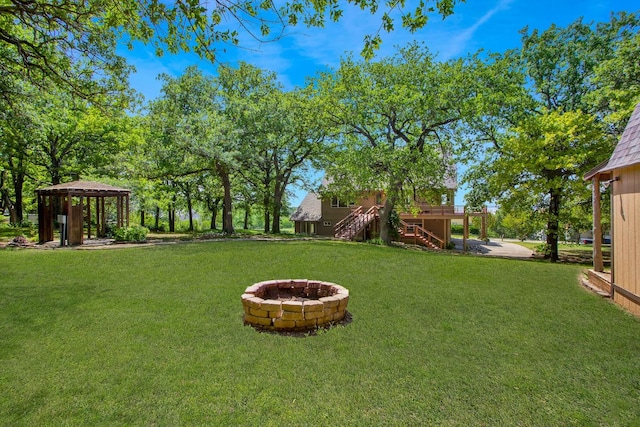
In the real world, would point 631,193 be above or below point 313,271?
above

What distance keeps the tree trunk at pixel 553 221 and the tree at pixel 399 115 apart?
4757 millimetres

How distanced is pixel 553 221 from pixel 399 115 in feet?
27.9

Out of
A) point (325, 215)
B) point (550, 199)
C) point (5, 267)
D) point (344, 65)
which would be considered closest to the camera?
point (5, 267)

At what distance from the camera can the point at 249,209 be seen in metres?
34.6

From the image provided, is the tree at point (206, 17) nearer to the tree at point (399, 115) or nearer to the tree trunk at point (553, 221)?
the tree at point (399, 115)

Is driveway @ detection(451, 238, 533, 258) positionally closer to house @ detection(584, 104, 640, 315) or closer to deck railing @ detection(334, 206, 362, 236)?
deck railing @ detection(334, 206, 362, 236)

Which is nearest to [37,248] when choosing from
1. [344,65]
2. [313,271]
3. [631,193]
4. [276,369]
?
[313,271]

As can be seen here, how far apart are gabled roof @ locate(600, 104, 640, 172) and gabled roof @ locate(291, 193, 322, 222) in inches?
912

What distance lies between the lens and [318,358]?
4172 millimetres

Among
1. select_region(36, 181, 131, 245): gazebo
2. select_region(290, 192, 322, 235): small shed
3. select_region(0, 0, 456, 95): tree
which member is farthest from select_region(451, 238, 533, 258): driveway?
select_region(36, 181, 131, 245): gazebo

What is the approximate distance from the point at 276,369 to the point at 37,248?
47.0 feet

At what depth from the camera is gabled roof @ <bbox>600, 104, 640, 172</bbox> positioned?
6.00 m

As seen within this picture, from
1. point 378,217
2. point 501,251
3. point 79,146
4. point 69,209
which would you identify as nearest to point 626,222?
point 378,217

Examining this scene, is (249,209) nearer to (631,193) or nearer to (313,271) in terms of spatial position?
(313,271)
